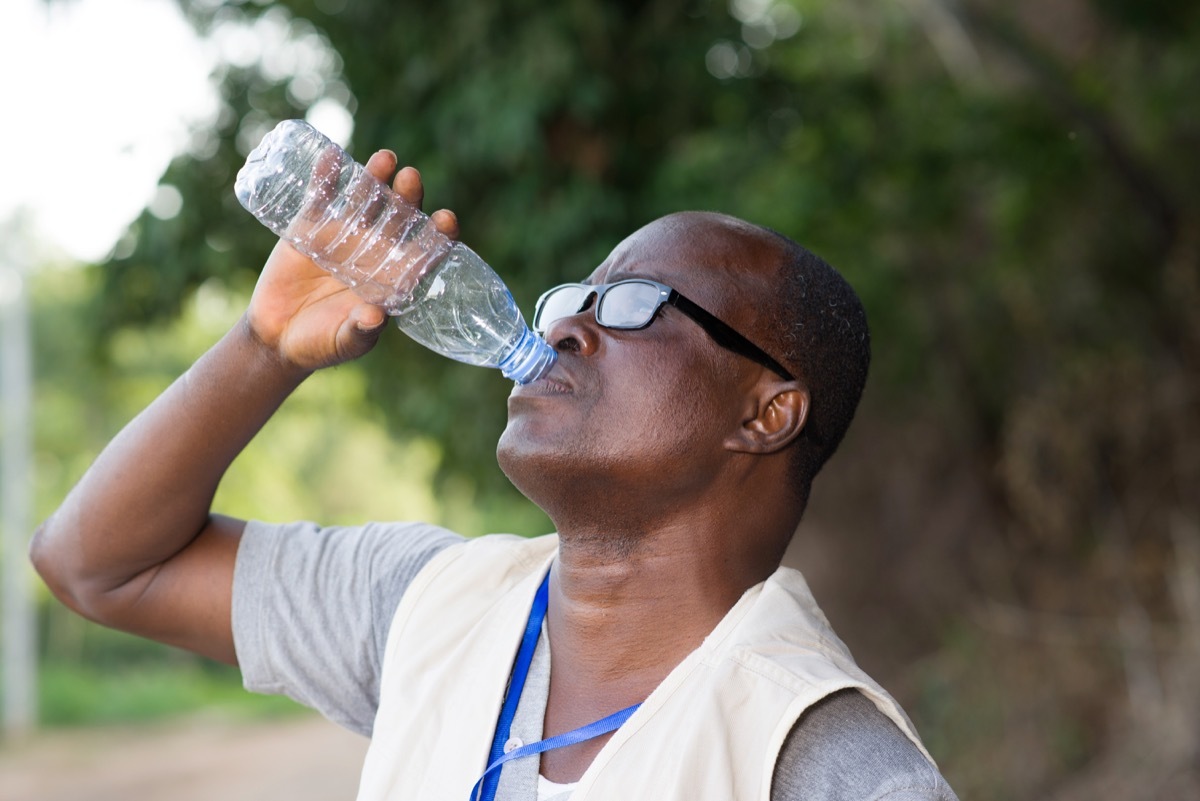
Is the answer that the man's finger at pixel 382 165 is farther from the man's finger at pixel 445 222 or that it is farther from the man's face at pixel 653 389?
the man's face at pixel 653 389

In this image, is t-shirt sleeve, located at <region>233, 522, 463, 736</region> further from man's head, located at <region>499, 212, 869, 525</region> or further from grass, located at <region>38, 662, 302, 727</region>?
grass, located at <region>38, 662, 302, 727</region>

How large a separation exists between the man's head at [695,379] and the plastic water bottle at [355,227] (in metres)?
0.08

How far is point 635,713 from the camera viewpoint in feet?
5.83

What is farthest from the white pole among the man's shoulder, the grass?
the man's shoulder

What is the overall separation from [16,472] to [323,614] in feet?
42.1

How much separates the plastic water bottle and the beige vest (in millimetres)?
356

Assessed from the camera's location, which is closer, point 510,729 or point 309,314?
point 510,729

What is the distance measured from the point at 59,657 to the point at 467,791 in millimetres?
16520

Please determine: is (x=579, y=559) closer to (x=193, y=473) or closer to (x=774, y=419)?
(x=774, y=419)

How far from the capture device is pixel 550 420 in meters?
1.99

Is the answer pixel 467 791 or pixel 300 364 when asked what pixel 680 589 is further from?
pixel 300 364

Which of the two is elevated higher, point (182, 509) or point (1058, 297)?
point (1058, 297)

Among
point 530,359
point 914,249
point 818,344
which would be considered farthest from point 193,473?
point 914,249

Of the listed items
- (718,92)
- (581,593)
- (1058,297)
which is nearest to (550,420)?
(581,593)
